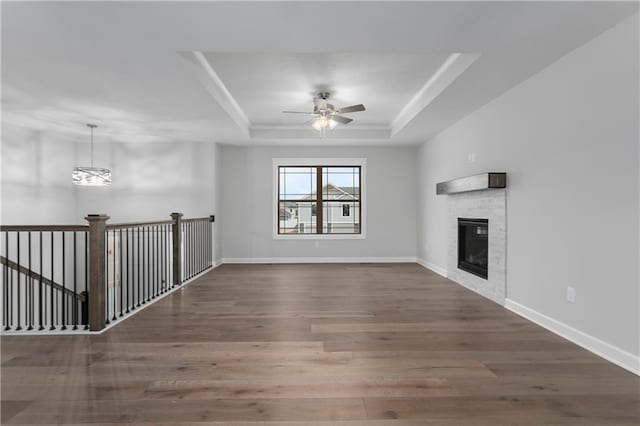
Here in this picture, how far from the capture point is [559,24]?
2.59 metres

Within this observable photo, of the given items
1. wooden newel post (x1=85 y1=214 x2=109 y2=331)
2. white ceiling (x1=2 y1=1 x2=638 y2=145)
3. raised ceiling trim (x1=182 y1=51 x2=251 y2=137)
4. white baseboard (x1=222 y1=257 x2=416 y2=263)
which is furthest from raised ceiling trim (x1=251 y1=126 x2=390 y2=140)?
wooden newel post (x1=85 y1=214 x2=109 y2=331)

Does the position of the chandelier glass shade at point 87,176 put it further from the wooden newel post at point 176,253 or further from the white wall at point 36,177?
the wooden newel post at point 176,253

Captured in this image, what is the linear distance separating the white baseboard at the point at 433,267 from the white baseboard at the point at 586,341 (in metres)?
2.25

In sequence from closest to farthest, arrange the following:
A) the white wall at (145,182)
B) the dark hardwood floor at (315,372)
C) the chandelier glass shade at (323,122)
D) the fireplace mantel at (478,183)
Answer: the dark hardwood floor at (315,372) < the fireplace mantel at (478,183) < the chandelier glass shade at (323,122) < the white wall at (145,182)

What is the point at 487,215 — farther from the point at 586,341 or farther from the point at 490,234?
the point at 586,341

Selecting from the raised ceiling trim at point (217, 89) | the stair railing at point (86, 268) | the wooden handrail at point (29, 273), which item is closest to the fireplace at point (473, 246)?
the raised ceiling trim at point (217, 89)

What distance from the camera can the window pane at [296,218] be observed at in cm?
775

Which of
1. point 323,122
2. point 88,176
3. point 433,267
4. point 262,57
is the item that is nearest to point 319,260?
point 433,267

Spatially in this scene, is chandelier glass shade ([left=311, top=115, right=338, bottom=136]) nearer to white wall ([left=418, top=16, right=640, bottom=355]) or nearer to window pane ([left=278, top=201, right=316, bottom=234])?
white wall ([left=418, top=16, right=640, bottom=355])

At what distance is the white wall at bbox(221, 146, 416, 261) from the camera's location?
7.56 m

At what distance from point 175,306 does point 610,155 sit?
4.33m

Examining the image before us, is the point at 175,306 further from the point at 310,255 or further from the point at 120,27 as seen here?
the point at 310,255

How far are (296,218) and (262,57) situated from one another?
4392 millimetres

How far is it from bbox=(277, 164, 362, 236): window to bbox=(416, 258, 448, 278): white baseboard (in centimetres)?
140
